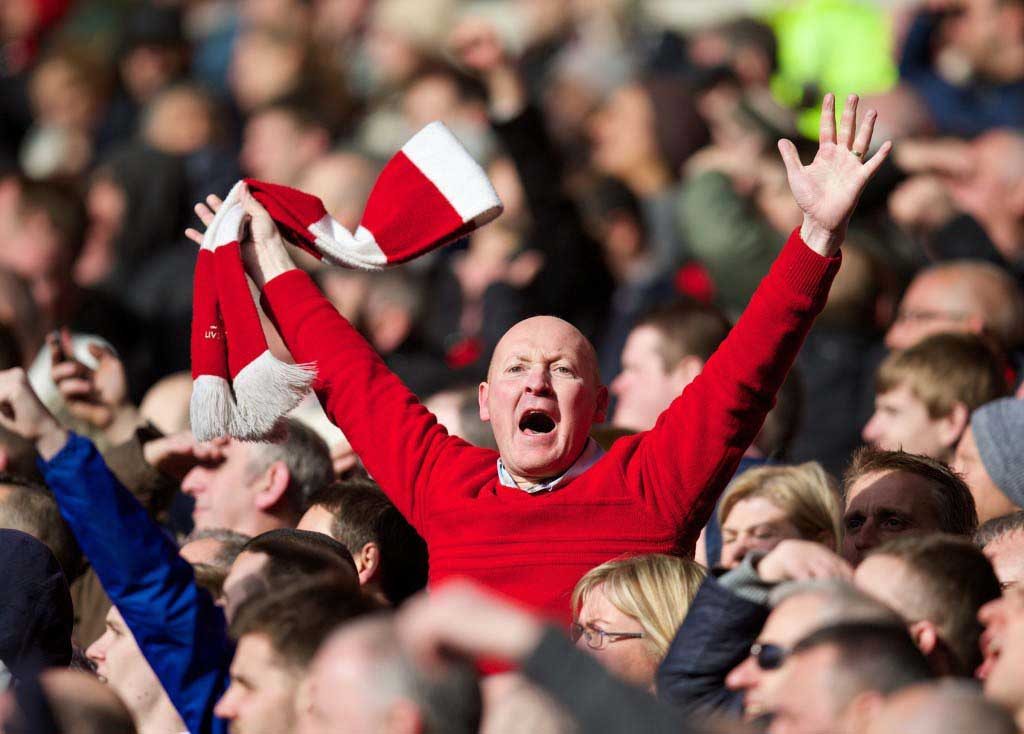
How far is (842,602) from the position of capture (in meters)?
3.58

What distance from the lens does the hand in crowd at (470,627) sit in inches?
121

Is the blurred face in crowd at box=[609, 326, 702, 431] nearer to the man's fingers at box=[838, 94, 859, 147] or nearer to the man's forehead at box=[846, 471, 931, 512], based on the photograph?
the man's forehead at box=[846, 471, 931, 512]

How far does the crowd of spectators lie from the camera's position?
3.59 meters

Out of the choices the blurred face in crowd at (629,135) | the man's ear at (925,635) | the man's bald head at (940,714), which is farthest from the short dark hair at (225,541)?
the blurred face in crowd at (629,135)

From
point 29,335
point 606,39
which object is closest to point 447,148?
point 29,335

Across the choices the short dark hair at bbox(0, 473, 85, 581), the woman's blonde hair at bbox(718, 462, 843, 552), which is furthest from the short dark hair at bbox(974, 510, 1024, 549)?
the short dark hair at bbox(0, 473, 85, 581)

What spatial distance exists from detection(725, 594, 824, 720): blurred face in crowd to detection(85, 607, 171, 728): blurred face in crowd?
5.91ft

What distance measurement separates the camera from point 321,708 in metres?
3.33

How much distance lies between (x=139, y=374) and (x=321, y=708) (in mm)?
5610

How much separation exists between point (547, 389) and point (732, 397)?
555 millimetres

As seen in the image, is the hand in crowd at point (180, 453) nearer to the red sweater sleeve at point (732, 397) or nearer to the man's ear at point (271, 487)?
the man's ear at point (271, 487)

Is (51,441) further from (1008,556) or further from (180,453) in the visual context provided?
(1008,556)

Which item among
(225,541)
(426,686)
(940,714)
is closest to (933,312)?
(225,541)

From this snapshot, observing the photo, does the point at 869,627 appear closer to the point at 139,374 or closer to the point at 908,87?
the point at 139,374
